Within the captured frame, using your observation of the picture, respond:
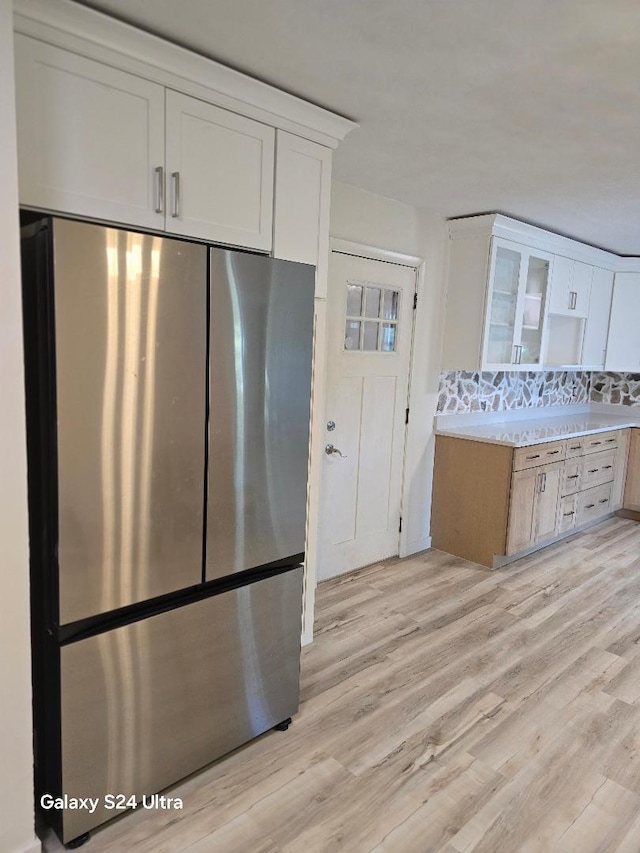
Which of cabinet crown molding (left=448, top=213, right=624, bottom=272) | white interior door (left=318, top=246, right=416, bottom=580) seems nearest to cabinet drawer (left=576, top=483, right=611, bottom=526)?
white interior door (left=318, top=246, right=416, bottom=580)

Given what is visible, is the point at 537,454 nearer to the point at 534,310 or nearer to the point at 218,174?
the point at 534,310

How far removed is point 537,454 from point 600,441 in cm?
108

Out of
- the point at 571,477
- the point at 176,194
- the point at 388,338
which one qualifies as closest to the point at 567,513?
the point at 571,477

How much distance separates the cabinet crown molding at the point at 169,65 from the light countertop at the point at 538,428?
2286 mm

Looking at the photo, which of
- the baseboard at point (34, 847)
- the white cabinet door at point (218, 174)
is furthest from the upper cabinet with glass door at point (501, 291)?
the baseboard at point (34, 847)

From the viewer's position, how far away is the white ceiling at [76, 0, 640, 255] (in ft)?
5.10

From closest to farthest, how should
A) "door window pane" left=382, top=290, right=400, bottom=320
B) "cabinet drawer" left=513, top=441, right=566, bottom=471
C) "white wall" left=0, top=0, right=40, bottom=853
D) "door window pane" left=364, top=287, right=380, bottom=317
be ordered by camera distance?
"white wall" left=0, top=0, right=40, bottom=853 < "door window pane" left=364, top=287, right=380, bottom=317 < "door window pane" left=382, top=290, right=400, bottom=320 < "cabinet drawer" left=513, top=441, right=566, bottom=471

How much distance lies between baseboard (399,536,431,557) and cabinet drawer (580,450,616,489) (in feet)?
4.47

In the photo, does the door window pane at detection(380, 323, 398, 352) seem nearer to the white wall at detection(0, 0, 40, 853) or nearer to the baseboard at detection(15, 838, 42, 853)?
the white wall at detection(0, 0, 40, 853)

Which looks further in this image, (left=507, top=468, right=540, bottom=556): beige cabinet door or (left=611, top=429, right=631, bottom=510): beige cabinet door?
(left=611, top=429, right=631, bottom=510): beige cabinet door

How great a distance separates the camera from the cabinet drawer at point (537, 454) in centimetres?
374

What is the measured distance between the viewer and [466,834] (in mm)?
1792

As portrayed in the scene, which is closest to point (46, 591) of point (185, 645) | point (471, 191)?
point (185, 645)

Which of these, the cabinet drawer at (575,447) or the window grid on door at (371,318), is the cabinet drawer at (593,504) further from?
the window grid on door at (371,318)
